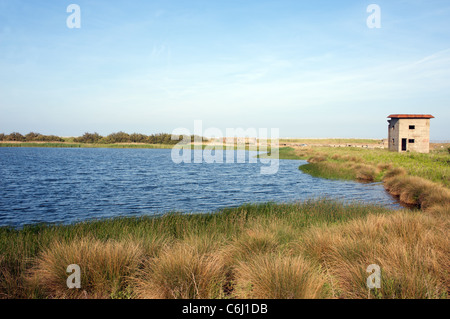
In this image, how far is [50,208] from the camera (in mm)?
16703

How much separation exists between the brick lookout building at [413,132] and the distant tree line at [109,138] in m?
103

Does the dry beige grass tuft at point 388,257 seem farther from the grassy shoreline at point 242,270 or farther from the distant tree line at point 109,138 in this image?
the distant tree line at point 109,138

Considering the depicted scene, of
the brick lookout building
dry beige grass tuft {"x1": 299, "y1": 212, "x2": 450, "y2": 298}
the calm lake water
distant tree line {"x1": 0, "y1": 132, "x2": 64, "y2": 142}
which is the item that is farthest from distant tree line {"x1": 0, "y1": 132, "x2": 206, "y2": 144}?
dry beige grass tuft {"x1": 299, "y1": 212, "x2": 450, "y2": 298}

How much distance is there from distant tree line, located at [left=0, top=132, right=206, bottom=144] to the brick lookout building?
103 m

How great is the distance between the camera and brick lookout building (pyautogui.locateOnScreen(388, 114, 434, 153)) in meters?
44.7

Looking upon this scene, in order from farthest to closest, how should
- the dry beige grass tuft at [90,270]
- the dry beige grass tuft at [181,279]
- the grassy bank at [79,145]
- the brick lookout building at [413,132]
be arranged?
the grassy bank at [79,145], the brick lookout building at [413,132], the dry beige grass tuft at [90,270], the dry beige grass tuft at [181,279]

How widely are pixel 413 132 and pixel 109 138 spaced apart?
135037mm

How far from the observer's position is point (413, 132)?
45.3m

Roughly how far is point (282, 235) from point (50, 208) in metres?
15.1

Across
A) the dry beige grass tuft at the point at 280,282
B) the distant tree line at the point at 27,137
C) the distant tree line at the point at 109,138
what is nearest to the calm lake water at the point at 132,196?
the dry beige grass tuft at the point at 280,282

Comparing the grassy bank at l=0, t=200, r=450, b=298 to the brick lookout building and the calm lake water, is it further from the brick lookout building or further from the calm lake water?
the brick lookout building

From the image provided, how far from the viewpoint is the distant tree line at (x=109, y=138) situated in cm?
13262

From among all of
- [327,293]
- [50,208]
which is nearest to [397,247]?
[327,293]

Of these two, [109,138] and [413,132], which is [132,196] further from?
[109,138]
